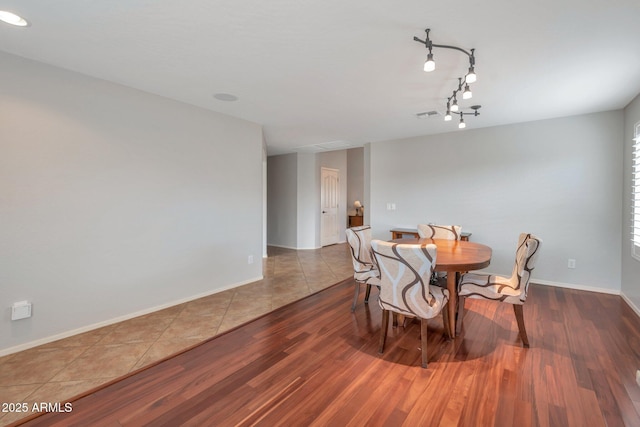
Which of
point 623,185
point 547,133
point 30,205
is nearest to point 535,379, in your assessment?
point 623,185

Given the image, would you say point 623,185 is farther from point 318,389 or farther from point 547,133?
point 318,389

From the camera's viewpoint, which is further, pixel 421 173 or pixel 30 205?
pixel 421 173

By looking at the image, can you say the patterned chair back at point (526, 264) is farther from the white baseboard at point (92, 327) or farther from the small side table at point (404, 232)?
the white baseboard at point (92, 327)

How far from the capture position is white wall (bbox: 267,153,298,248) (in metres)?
6.82

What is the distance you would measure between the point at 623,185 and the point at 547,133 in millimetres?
1090

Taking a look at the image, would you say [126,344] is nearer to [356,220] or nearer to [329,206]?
[329,206]

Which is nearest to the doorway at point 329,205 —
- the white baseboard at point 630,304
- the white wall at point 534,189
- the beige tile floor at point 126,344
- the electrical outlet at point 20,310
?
the white wall at point 534,189

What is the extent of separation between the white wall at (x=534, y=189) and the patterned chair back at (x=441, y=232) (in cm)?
122

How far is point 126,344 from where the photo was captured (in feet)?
7.79

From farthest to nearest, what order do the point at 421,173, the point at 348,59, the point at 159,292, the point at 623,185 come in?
the point at 421,173 → the point at 623,185 → the point at 159,292 → the point at 348,59

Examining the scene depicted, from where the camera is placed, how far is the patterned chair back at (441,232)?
357cm

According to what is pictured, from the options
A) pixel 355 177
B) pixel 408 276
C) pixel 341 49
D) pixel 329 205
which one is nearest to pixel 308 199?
pixel 329 205

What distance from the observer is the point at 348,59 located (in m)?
2.29

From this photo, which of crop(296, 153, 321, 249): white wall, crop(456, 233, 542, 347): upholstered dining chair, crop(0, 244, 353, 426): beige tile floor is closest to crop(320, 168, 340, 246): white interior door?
crop(296, 153, 321, 249): white wall
